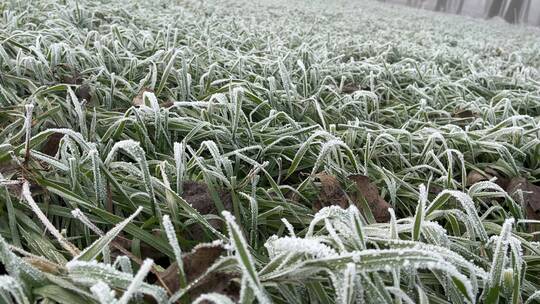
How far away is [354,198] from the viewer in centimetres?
124

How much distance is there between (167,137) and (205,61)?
1079mm

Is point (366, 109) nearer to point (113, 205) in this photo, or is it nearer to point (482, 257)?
point (482, 257)

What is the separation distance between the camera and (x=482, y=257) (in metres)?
1.00

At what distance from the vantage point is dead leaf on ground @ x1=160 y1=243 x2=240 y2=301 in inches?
26.8

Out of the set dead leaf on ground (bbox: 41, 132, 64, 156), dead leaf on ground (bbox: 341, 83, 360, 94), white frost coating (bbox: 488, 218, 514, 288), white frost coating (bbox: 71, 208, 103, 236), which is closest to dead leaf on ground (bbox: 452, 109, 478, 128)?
dead leaf on ground (bbox: 341, 83, 360, 94)

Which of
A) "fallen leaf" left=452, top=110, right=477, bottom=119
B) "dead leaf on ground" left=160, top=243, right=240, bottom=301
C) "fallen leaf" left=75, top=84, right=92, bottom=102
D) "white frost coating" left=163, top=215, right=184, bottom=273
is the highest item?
"white frost coating" left=163, top=215, right=184, bottom=273

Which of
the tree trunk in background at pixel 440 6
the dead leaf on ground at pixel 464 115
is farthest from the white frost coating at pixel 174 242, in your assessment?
the tree trunk in background at pixel 440 6

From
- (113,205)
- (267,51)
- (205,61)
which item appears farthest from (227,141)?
(267,51)

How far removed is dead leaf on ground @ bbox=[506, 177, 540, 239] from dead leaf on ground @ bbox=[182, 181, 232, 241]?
819 mm

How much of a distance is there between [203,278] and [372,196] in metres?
0.68

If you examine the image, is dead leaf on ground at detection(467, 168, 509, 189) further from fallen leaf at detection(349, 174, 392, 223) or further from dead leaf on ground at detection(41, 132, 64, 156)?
dead leaf on ground at detection(41, 132, 64, 156)

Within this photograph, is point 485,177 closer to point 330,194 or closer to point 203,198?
point 330,194

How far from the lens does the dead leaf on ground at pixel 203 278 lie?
2.23 feet

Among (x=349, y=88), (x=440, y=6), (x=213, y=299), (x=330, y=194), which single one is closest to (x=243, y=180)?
(x=330, y=194)
